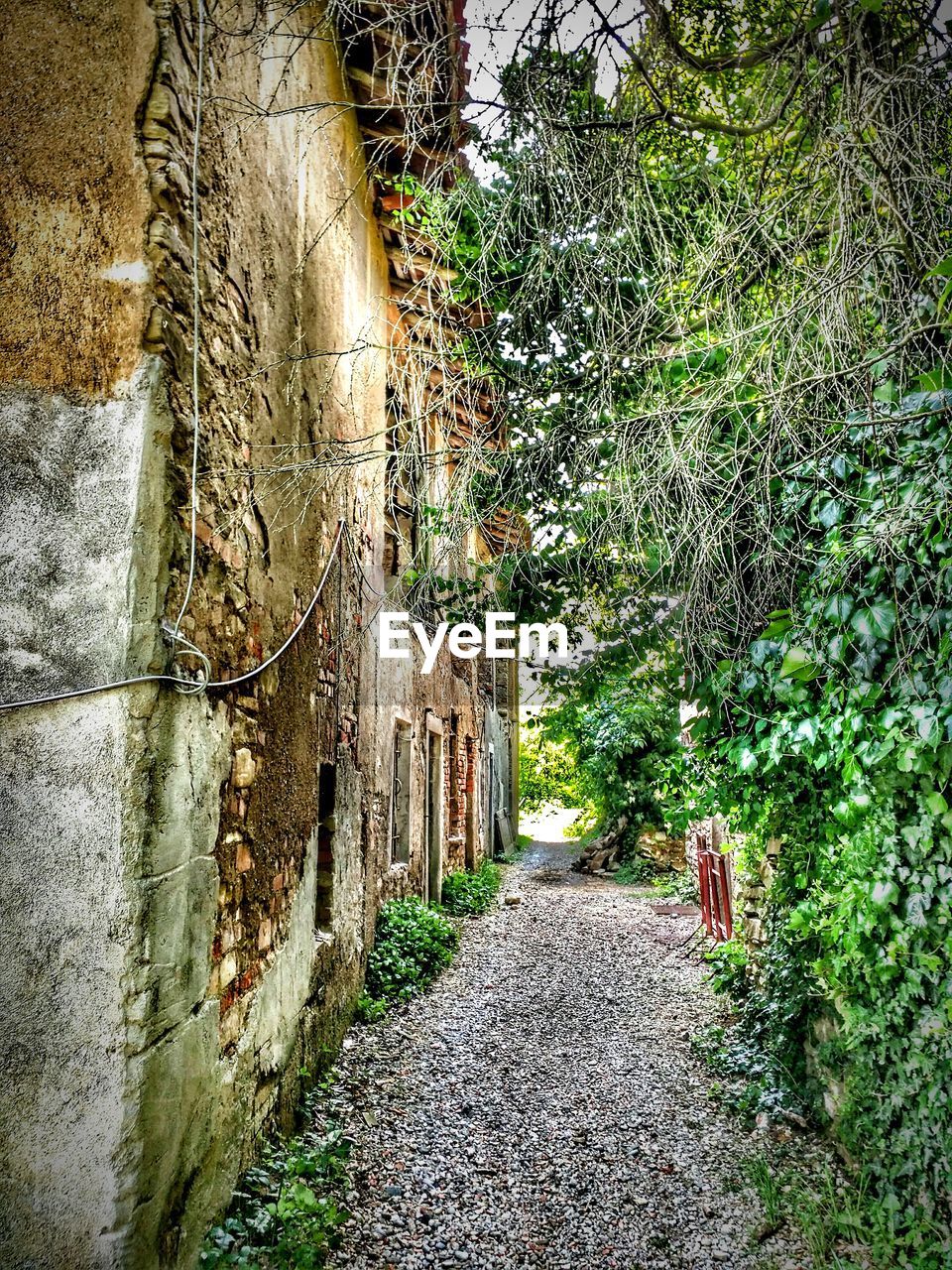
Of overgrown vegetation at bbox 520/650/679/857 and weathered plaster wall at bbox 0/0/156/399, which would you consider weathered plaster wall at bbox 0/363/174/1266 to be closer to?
weathered plaster wall at bbox 0/0/156/399

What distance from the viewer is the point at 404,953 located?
6.39 meters

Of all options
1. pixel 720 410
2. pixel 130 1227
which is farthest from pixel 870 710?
pixel 130 1227

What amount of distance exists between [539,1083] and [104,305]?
15.0 ft

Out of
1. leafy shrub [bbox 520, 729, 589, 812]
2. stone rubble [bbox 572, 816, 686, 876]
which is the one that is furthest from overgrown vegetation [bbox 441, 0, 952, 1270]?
leafy shrub [bbox 520, 729, 589, 812]

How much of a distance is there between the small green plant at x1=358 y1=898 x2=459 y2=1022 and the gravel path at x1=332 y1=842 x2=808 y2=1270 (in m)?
0.15

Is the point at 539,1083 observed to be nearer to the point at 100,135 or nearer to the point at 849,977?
the point at 849,977

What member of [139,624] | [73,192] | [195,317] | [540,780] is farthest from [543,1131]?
[540,780]

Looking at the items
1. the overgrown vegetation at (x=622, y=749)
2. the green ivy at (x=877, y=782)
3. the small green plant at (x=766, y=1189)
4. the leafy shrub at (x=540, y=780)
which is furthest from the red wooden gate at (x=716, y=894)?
the leafy shrub at (x=540, y=780)

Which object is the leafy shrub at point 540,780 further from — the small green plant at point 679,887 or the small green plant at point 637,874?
the small green plant at point 679,887

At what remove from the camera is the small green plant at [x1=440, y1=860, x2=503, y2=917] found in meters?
9.32

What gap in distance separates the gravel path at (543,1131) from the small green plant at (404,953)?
0.15m

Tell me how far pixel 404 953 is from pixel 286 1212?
3.55 meters

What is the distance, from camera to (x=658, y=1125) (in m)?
3.97

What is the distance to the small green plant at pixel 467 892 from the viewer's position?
367 inches
